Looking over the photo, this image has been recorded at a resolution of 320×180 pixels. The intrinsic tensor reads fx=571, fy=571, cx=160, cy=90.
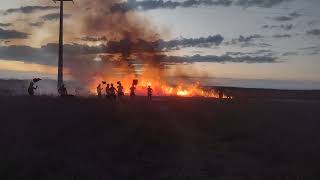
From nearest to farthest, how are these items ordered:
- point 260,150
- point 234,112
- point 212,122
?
point 260,150, point 212,122, point 234,112

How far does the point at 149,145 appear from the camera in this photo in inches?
931

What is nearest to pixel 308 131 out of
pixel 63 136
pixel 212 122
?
pixel 212 122

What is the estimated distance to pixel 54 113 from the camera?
99.7 feet

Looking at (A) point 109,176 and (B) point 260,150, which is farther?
(B) point 260,150

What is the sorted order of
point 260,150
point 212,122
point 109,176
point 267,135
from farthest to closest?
point 212,122, point 267,135, point 260,150, point 109,176

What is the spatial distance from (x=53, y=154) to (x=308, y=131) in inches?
496

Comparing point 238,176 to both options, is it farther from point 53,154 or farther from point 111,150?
point 53,154

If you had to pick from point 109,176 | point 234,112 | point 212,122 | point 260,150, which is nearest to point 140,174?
point 109,176

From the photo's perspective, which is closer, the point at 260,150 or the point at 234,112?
the point at 260,150

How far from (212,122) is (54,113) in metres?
8.40

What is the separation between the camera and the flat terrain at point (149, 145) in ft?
66.8

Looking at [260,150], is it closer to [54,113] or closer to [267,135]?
[267,135]

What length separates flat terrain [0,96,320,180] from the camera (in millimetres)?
20359

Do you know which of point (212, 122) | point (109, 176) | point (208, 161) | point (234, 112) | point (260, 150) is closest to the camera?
point (109, 176)
